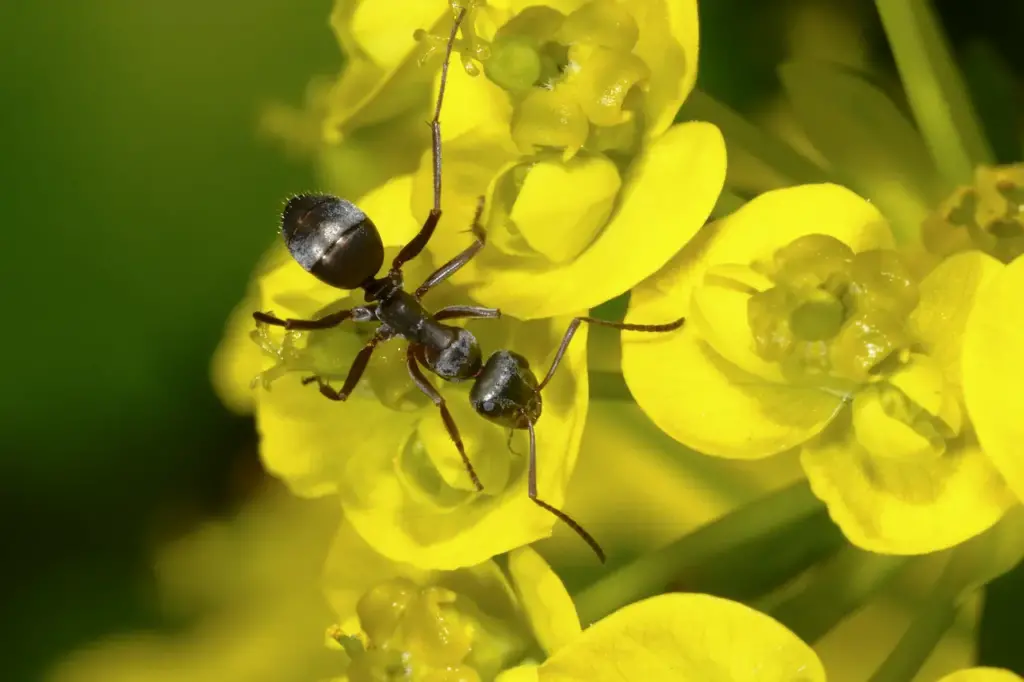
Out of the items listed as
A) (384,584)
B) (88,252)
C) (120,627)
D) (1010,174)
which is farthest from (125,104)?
(1010,174)

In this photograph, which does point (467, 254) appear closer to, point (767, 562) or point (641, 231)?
point (641, 231)

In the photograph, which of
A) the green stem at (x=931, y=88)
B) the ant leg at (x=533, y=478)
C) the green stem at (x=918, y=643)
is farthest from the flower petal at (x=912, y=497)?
the green stem at (x=931, y=88)

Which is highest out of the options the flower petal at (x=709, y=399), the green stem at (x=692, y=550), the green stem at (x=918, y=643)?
the flower petal at (x=709, y=399)

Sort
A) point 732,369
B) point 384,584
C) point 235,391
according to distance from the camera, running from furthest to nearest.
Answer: point 235,391 → point 384,584 → point 732,369

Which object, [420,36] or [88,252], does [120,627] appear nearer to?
[88,252]

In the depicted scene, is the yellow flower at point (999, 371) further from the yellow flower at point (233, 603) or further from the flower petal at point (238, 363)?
the yellow flower at point (233, 603)

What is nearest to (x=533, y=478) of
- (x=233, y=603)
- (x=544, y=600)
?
(x=544, y=600)
